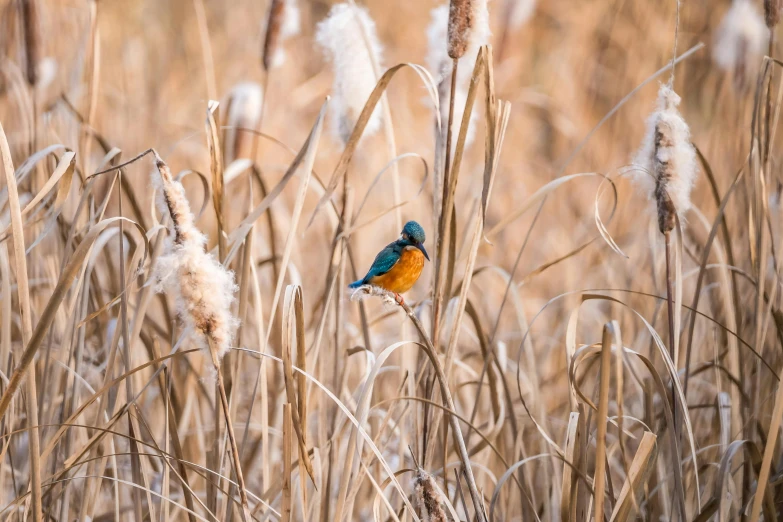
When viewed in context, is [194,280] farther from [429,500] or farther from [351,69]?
[351,69]

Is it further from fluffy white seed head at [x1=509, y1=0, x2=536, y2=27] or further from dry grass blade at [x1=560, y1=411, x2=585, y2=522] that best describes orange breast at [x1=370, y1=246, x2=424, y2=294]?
fluffy white seed head at [x1=509, y1=0, x2=536, y2=27]

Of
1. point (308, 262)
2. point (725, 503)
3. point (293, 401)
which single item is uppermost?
point (308, 262)

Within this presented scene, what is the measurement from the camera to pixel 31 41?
1.73 meters

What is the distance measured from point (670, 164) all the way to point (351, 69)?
79cm

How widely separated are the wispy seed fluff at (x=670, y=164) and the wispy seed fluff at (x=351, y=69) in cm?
64

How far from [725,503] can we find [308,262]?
97.8 inches

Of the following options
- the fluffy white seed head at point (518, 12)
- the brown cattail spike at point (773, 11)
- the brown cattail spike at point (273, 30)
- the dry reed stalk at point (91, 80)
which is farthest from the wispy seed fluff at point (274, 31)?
the fluffy white seed head at point (518, 12)

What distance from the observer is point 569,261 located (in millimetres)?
3006

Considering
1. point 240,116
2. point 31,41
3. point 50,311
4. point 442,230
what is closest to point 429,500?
point 442,230

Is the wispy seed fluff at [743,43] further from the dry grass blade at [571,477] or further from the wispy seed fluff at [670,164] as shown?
the dry grass blade at [571,477]

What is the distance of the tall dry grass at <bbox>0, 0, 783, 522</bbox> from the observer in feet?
3.43

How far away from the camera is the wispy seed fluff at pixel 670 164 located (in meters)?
1.14

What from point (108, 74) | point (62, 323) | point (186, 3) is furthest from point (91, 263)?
point (186, 3)

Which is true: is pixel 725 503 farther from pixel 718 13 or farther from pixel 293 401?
pixel 718 13
